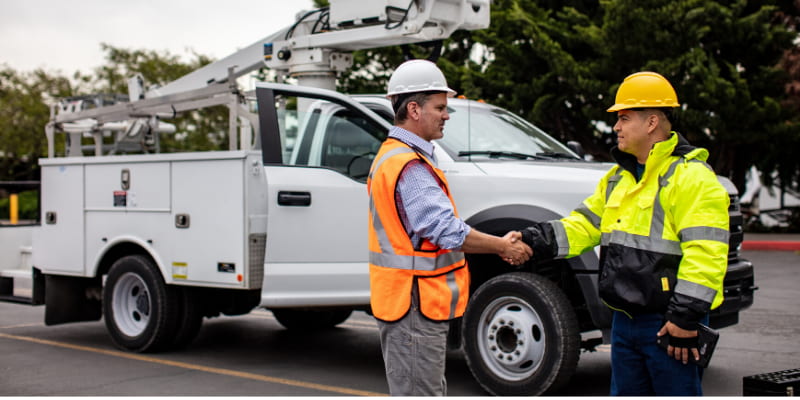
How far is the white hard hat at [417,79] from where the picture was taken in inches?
142

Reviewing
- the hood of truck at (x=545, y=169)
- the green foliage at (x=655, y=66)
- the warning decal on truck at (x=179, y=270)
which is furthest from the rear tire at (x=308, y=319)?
the green foliage at (x=655, y=66)

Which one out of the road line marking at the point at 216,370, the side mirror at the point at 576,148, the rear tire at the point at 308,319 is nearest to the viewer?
the road line marking at the point at 216,370

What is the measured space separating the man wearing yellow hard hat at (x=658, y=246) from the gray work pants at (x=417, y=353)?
74 cm

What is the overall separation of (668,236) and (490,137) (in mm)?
3475

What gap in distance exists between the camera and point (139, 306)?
797 cm

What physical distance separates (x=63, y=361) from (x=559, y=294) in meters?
4.42

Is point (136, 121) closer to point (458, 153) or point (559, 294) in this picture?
point (458, 153)

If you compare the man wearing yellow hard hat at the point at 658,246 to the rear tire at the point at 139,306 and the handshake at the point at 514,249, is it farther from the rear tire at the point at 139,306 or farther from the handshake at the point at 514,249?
the rear tire at the point at 139,306

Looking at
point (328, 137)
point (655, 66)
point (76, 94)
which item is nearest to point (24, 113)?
point (76, 94)

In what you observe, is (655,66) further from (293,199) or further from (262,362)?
(293,199)

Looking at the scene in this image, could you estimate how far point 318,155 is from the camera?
22.8 ft

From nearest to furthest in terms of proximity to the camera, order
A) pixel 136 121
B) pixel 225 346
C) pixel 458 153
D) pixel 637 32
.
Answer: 1. pixel 458 153
2. pixel 225 346
3. pixel 136 121
4. pixel 637 32

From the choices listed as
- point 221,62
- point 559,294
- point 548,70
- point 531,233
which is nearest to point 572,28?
point 548,70

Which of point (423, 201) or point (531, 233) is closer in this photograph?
point (423, 201)
